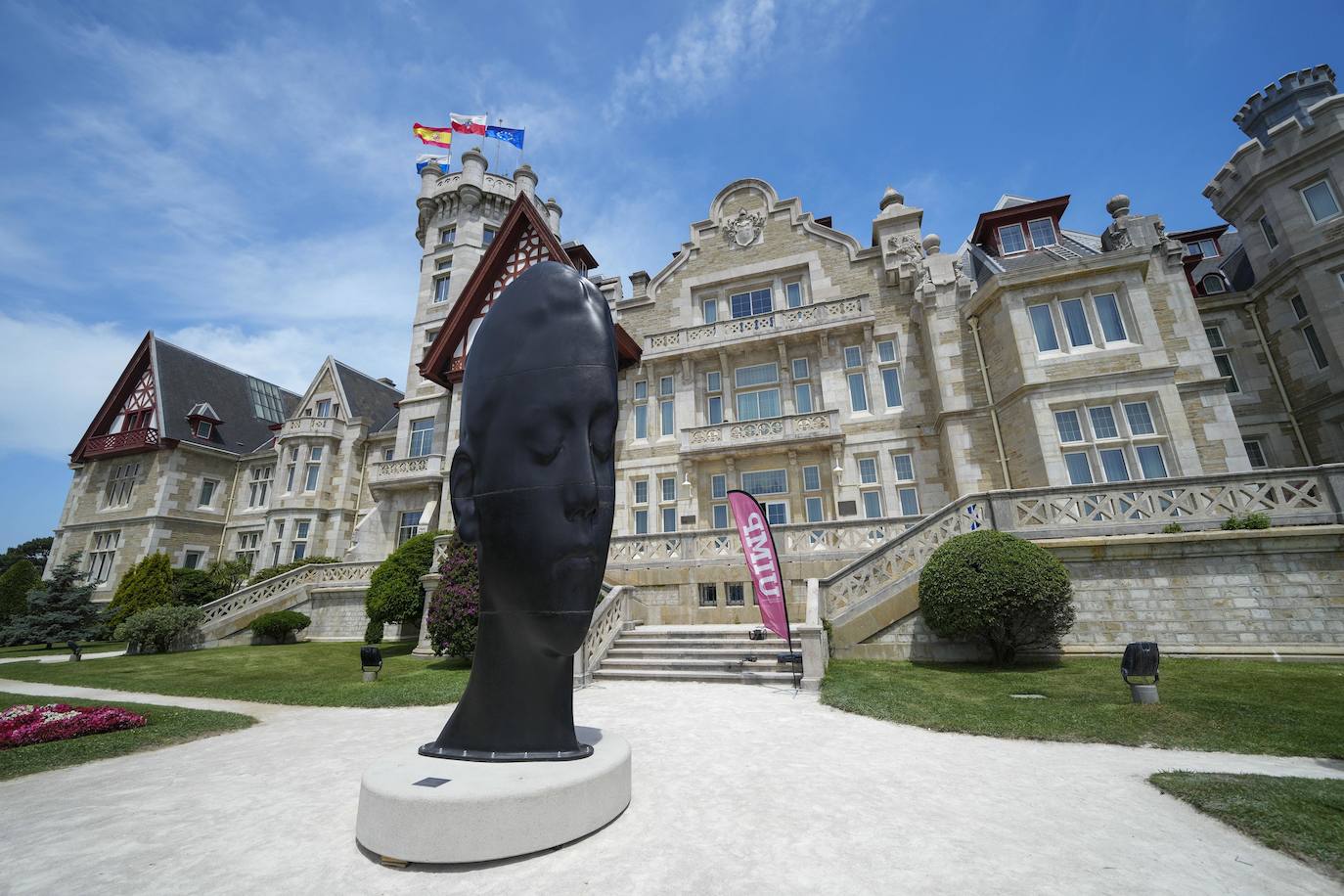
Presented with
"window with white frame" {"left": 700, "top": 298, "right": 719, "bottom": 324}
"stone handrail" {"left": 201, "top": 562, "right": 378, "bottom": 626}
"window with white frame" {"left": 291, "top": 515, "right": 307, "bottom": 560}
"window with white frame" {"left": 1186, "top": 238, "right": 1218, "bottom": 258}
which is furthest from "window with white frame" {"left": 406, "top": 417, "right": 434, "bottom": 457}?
"window with white frame" {"left": 1186, "top": 238, "right": 1218, "bottom": 258}

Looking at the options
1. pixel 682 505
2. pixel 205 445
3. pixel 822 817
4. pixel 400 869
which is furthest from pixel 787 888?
pixel 205 445

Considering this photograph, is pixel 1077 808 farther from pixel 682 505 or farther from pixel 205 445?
pixel 205 445

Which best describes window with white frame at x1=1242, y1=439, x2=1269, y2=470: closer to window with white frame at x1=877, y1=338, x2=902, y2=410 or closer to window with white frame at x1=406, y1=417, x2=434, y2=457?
window with white frame at x1=877, y1=338, x2=902, y2=410

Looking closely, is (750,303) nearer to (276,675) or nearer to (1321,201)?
(276,675)

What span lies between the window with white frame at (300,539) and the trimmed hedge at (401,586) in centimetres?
1312

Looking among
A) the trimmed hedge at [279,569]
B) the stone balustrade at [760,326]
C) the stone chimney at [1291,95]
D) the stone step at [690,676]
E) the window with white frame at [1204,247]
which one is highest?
the stone chimney at [1291,95]

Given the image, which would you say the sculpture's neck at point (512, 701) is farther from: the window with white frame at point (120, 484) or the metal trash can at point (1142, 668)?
→ the window with white frame at point (120, 484)

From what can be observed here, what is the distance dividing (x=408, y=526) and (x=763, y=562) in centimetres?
1845

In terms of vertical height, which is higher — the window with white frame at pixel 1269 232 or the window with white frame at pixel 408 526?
the window with white frame at pixel 1269 232

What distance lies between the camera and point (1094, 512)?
11.5 metres

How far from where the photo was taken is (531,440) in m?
5.01

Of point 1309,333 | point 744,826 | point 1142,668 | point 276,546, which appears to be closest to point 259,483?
point 276,546

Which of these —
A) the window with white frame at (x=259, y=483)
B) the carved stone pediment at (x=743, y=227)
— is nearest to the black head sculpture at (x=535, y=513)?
the carved stone pediment at (x=743, y=227)

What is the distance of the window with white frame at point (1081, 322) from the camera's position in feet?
51.6
